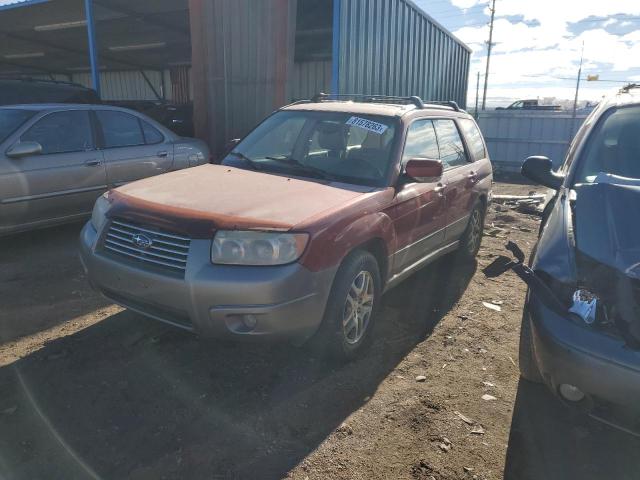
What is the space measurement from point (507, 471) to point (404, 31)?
9.42 metres

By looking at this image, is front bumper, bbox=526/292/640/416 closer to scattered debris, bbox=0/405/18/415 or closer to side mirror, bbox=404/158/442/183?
side mirror, bbox=404/158/442/183

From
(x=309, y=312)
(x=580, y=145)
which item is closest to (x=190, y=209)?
(x=309, y=312)

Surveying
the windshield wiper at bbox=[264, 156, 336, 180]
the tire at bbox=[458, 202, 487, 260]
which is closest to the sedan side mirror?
the windshield wiper at bbox=[264, 156, 336, 180]

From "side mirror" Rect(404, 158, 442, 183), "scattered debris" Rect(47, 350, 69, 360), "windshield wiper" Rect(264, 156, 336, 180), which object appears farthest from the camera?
"windshield wiper" Rect(264, 156, 336, 180)

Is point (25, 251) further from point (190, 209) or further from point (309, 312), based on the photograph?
point (309, 312)

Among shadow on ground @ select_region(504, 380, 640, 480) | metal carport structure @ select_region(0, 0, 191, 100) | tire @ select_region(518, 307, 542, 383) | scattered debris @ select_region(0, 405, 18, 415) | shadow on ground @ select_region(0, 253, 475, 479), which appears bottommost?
shadow on ground @ select_region(504, 380, 640, 480)

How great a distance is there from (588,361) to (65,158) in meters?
5.37

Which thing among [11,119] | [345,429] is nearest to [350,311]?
[345,429]

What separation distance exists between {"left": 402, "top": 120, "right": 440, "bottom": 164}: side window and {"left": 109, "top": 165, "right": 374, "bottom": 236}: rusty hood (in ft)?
2.38

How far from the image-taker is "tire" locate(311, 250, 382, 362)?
309cm

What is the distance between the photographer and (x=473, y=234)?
566 centimetres

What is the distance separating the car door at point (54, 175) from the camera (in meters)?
5.00

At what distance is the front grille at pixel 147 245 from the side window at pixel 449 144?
275 cm

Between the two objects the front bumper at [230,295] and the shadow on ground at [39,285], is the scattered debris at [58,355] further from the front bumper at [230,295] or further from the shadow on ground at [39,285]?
the front bumper at [230,295]
